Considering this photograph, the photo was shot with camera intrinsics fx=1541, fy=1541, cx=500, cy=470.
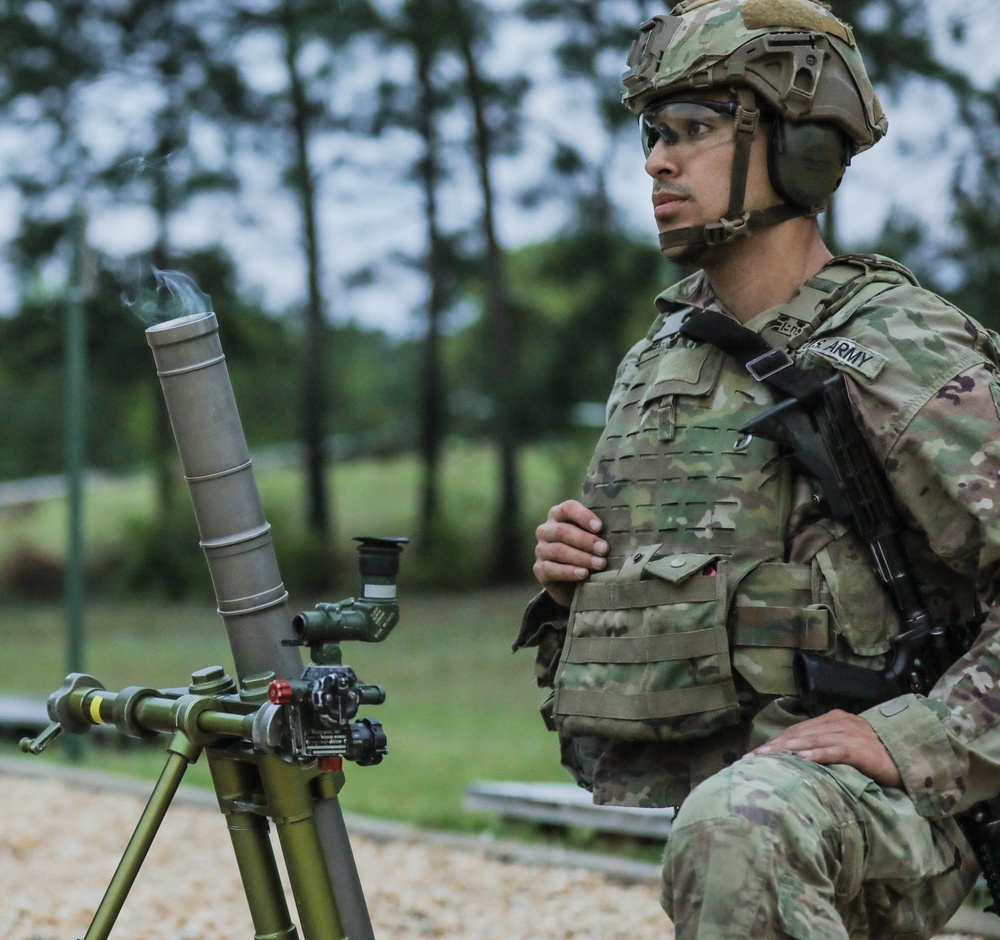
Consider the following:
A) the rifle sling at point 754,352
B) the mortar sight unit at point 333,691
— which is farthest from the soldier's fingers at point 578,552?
the rifle sling at point 754,352

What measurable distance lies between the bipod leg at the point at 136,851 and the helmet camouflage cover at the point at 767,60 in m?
1.46

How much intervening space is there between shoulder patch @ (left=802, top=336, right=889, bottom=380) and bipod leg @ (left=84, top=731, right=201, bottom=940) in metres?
1.28

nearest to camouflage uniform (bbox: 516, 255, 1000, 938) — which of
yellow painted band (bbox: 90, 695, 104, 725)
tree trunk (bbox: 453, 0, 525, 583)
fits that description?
yellow painted band (bbox: 90, 695, 104, 725)

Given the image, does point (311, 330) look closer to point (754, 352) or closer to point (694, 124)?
point (694, 124)

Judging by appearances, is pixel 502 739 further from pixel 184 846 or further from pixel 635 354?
pixel 635 354

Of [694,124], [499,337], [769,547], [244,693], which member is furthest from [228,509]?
[499,337]

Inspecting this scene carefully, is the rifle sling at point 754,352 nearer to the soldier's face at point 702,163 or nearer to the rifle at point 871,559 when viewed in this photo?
the rifle at point 871,559

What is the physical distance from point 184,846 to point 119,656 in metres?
8.04

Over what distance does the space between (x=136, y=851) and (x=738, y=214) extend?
1515 millimetres

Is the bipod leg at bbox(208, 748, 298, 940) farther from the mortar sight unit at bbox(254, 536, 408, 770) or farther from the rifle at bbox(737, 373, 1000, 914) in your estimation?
the rifle at bbox(737, 373, 1000, 914)

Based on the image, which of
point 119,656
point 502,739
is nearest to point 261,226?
point 119,656

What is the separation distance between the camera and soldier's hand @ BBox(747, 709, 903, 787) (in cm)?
231

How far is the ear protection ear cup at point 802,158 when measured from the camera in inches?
106

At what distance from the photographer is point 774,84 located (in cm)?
267
